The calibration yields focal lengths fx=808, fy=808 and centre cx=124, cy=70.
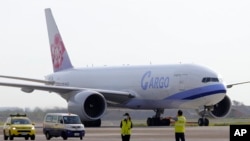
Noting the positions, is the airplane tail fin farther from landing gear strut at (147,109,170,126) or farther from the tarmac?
the tarmac

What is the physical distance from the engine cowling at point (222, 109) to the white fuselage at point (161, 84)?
4537 mm

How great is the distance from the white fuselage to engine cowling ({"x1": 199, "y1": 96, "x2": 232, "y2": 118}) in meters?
4.54

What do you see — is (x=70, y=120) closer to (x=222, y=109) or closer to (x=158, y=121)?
(x=158, y=121)

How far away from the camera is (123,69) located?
6544 cm

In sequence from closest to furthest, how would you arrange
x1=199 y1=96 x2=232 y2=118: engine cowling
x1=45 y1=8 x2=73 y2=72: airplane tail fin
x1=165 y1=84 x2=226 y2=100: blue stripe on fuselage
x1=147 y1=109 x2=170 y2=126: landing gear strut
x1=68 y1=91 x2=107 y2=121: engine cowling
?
x1=165 y1=84 x2=226 y2=100: blue stripe on fuselage, x1=68 y1=91 x2=107 y2=121: engine cowling, x1=147 y1=109 x2=170 y2=126: landing gear strut, x1=199 y1=96 x2=232 y2=118: engine cowling, x1=45 y1=8 x2=73 y2=72: airplane tail fin

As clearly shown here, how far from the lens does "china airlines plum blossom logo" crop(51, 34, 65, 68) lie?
7294 cm

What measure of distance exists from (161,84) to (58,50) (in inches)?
610

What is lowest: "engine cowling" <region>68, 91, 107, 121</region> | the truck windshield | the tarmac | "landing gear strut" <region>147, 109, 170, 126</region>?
the tarmac

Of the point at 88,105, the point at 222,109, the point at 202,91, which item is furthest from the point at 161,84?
the point at 222,109

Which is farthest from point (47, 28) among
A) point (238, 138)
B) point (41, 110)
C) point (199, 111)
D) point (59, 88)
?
point (238, 138)

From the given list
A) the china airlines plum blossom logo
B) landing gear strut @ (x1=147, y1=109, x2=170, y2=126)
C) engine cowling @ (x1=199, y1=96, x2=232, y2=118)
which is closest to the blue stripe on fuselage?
landing gear strut @ (x1=147, y1=109, x2=170, y2=126)

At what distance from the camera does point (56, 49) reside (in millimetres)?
73312

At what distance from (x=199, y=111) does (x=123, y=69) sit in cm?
737

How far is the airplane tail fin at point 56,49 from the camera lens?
72562mm
